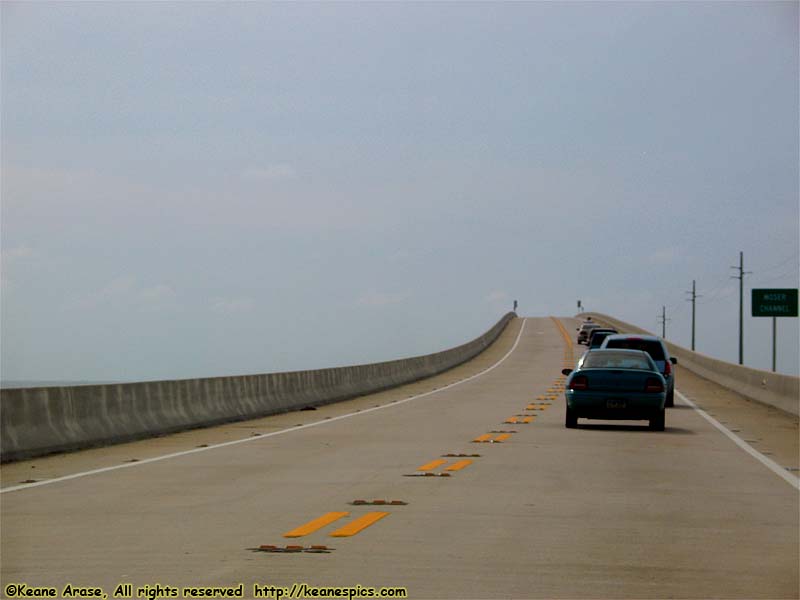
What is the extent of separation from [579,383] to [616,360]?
5.38 feet

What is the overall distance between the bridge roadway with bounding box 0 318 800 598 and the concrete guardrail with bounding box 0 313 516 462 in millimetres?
455

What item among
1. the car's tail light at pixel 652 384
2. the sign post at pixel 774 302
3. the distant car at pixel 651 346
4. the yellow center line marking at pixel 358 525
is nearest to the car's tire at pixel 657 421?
the car's tail light at pixel 652 384

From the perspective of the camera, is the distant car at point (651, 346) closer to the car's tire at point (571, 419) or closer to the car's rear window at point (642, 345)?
the car's rear window at point (642, 345)

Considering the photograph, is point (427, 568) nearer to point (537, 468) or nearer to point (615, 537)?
point (615, 537)

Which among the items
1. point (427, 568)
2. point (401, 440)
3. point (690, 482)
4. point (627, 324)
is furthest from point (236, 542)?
point (627, 324)

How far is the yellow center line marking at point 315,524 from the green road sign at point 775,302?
52735 mm

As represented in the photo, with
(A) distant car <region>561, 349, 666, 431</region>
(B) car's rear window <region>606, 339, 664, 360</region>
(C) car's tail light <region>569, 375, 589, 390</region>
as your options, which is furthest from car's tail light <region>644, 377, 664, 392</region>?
(B) car's rear window <region>606, 339, 664, 360</region>

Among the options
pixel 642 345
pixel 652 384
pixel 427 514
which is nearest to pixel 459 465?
pixel 427 514

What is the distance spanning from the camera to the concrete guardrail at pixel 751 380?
3189 centimetres

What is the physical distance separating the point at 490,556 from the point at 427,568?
72 centimetres

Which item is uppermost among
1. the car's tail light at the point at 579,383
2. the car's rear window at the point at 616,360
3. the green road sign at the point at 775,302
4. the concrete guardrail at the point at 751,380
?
the green road sign at the point at 775,302

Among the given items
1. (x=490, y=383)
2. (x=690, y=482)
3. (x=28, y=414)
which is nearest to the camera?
(x=690, y=482)

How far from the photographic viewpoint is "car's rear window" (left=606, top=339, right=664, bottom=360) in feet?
111

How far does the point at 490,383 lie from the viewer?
46406mm
